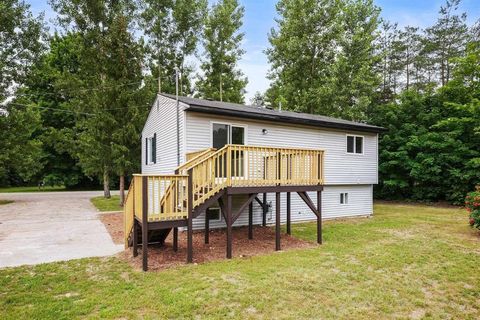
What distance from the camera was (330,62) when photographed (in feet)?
79.9

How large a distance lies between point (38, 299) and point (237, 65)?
25558 mm

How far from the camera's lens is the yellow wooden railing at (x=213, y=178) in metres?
6.66

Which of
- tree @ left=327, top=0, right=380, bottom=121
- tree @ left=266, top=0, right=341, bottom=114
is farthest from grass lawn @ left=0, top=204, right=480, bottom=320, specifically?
tree @ left=266, top=0, right=341, bottom=114

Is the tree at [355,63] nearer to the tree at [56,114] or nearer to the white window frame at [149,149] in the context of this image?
the white window frame at [149,149]

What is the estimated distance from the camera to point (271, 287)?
17.1 ft

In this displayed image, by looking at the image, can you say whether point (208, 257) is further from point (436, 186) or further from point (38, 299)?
point (436, 186)

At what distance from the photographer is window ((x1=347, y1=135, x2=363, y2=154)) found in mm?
13773

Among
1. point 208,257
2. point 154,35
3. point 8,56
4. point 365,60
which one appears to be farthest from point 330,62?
point 8,56

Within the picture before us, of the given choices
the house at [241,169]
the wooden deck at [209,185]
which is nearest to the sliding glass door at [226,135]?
the house at [241,169]

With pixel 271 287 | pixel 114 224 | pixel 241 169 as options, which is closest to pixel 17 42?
pixel 114 224

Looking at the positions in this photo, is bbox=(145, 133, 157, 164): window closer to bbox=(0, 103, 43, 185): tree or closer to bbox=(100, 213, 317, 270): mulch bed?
bbox=(100, 213, 317, 270): mulch bed

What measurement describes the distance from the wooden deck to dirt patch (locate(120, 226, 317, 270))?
37 centimetres

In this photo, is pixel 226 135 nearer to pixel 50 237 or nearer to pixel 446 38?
pixel 50 237

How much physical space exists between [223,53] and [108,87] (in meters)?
13.6
